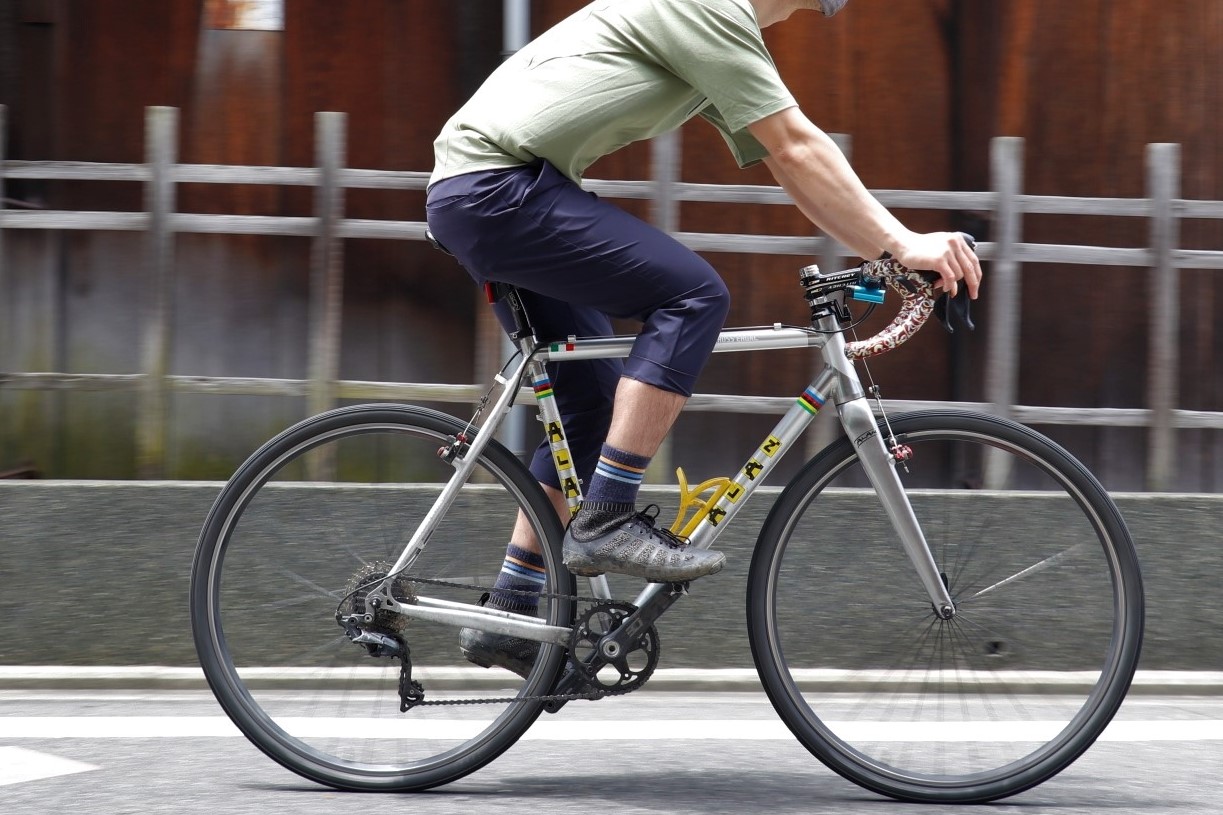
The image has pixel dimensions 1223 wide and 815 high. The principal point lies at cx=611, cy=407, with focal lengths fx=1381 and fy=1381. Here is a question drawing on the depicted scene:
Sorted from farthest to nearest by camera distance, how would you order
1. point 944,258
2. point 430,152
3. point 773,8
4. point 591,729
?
point 430,152
point 591,729
point 773,8
point 944,258

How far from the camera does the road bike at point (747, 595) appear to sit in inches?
124

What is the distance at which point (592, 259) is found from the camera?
299cm

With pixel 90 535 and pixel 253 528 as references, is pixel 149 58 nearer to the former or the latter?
pixel 90 535

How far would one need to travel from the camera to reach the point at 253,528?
3287 millimetres

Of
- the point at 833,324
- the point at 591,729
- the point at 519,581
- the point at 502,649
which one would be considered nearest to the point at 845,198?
the point at 833,324

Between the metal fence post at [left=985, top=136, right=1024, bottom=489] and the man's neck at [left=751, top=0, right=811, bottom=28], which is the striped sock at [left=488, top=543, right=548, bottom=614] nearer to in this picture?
the man's neck at [left=751, top=0, right=811, bottom=28]

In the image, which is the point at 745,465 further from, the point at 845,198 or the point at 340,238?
the point at 340,238

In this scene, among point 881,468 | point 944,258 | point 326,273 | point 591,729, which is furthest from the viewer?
point 326,273

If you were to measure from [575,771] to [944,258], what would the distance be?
1547 millimetres

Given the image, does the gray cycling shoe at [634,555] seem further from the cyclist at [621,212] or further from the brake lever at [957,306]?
the brake lever at [957,306]

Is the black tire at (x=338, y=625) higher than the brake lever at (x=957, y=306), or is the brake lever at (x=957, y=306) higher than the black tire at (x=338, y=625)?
the brake lever at (x=957, y=306)

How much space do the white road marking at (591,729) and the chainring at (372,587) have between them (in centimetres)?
24

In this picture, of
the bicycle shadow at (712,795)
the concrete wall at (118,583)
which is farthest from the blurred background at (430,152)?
the bicycle shadow at (712,795)

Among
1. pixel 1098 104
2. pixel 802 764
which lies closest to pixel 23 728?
pixel 802 764
